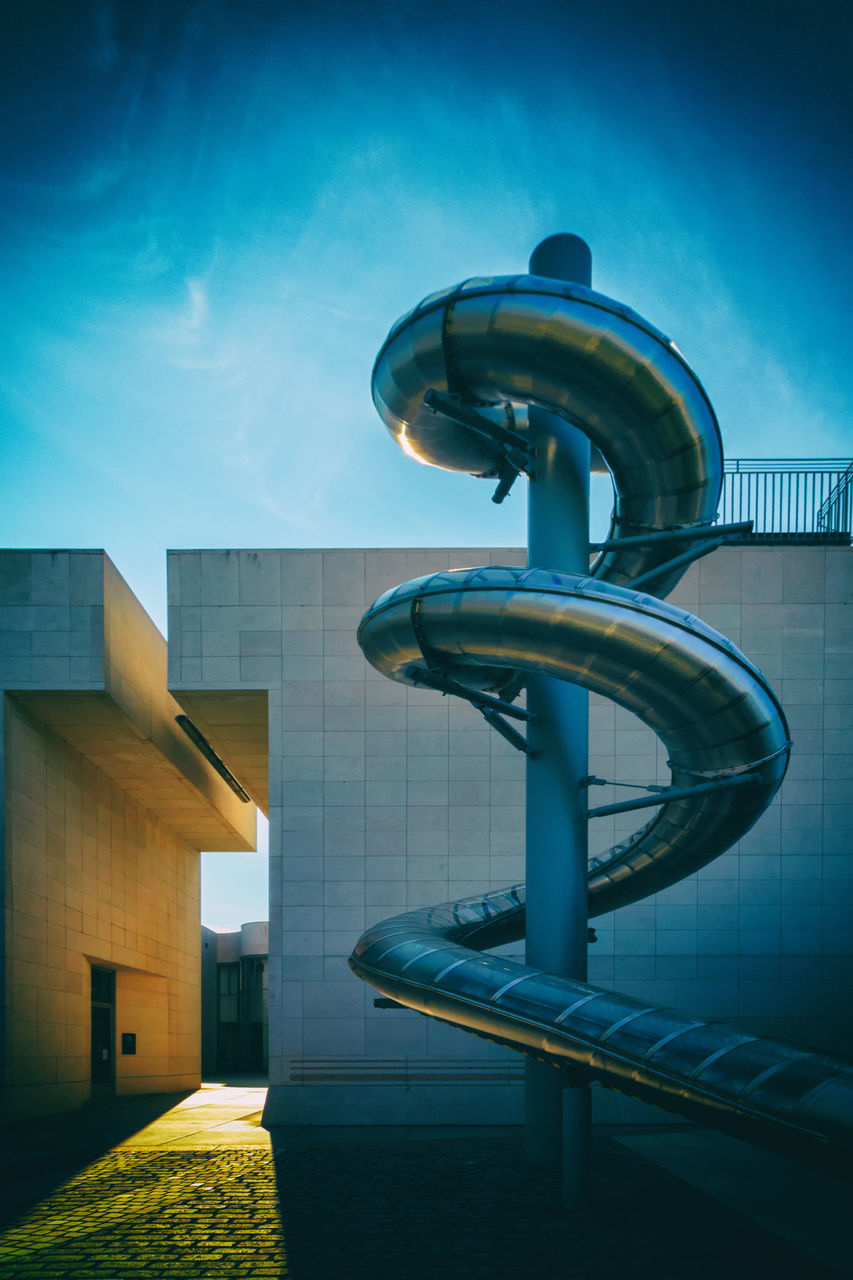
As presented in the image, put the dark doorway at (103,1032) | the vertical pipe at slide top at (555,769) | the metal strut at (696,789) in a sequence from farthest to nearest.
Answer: the dark doorway at (103,1032) < the vertical pipe at slide top at (555,769) < the metal strut at (696,789)

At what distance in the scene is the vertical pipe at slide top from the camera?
34.0 feet

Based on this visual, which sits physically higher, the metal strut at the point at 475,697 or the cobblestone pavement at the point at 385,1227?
the metal strut at the point at 475,697

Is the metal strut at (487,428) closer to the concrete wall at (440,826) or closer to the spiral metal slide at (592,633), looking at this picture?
the spiral metal slide at (592,633)

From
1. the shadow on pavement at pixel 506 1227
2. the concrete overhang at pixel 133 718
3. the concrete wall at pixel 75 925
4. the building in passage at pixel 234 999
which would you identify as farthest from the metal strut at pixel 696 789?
the building in passage at pixel 234 999

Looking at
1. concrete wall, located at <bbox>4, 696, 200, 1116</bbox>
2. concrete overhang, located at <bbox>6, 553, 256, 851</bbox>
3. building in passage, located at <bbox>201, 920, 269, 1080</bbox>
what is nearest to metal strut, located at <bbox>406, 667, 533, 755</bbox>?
concrete overhang, located at <bbox>6, 553, 256, 851</bbox>

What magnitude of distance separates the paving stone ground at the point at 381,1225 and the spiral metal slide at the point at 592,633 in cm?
189

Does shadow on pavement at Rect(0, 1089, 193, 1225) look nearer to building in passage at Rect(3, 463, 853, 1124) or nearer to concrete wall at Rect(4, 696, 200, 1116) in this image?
concrete wall at Rect(4, 696, 200, 1116)

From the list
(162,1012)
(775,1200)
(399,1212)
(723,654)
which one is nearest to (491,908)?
(399,1212)

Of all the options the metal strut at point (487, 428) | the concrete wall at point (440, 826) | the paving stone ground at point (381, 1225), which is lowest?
the paving stone ground at point (381, 1225)

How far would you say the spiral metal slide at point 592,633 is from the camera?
805cm

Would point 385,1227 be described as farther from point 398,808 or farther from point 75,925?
point 75,925

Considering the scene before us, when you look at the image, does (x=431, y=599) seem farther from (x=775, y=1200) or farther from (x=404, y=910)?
(x=404, y=910)

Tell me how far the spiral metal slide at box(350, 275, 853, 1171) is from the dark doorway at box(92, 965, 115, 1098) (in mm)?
18052

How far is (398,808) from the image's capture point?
57.3 feet
